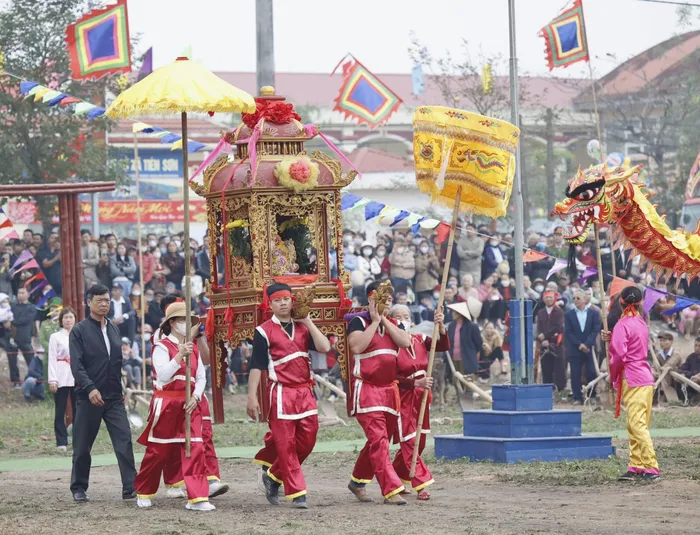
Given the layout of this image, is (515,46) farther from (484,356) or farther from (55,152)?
(55,152)

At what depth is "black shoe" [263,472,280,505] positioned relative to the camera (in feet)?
37.0

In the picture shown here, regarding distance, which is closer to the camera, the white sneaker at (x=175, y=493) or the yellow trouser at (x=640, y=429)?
the white sneaker at (x=175, y=493)

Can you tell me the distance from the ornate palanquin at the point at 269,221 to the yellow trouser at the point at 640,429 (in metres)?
2.59

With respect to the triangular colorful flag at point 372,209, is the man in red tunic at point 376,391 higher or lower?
lower

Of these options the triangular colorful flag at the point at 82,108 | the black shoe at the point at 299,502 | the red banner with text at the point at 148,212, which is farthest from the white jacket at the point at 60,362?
the red banner with text at the point at 148,212

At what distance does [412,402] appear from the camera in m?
11.9

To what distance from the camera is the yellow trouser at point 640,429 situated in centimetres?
1216

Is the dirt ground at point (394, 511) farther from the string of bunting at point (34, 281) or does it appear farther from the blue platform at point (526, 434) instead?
the string of bunting at point (34, 281)

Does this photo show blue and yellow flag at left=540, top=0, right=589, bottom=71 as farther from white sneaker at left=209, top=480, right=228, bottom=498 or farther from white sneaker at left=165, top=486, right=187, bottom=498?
white sneaker at left=165, top=486, right=187, bottom=498

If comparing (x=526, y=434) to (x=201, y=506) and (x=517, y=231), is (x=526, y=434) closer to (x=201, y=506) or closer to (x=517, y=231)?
(x=517, y=231)

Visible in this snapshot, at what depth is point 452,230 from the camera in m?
11.8

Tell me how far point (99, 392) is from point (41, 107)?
12833mm

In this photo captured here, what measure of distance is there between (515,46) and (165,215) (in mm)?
26944

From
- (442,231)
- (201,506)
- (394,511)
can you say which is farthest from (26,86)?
(394,511)
